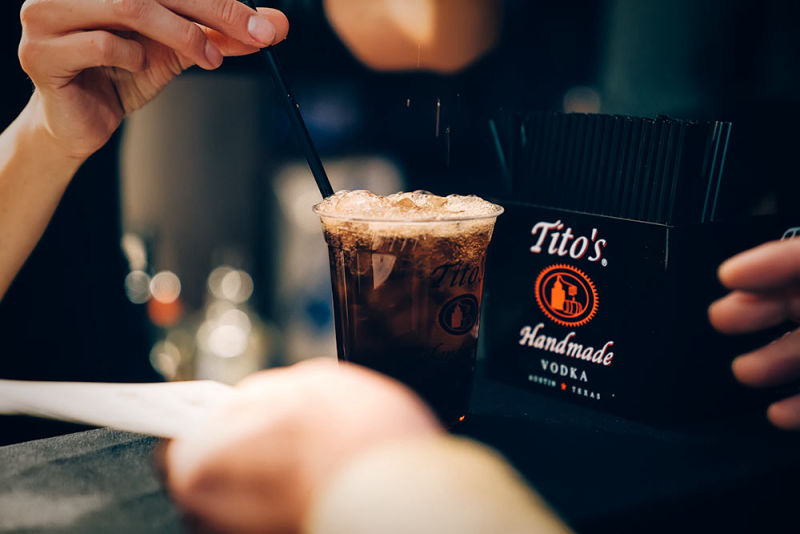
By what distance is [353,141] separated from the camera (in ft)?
8.36

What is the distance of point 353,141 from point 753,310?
1.91 meters

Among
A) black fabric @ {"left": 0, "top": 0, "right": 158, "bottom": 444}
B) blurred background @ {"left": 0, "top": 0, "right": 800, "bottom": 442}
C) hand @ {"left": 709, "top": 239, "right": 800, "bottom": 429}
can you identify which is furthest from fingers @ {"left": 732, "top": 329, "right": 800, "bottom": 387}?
black fabric @ {"left": 0, "top": 0, "right": 158, "bottom": 444}

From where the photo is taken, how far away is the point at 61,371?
151cm

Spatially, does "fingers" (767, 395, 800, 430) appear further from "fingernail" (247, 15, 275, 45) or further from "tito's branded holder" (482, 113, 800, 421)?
"fingernail" (247, 15, 275, 45)

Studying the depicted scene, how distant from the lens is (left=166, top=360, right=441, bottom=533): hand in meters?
0.59

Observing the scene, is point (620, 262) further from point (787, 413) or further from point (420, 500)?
point (420, 500)

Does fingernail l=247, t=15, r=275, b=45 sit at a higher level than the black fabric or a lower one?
higher

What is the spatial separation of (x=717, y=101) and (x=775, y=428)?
1174 mm

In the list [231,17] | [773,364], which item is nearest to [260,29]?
[231,17]

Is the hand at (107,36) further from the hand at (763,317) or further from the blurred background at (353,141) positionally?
the hand at (763,317)

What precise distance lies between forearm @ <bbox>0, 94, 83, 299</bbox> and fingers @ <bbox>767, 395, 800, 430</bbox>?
113 cm

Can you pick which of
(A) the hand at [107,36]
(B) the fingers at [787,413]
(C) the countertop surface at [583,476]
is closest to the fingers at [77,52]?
(A) the hand at [107,36]

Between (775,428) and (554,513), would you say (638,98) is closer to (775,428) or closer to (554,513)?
(775,428)

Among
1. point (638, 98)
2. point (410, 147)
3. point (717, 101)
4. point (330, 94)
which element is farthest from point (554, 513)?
point (330, 94)
